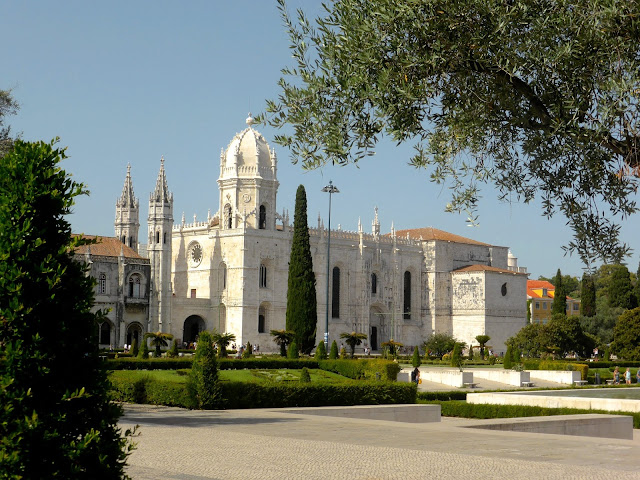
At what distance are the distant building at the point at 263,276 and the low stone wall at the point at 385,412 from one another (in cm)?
3626

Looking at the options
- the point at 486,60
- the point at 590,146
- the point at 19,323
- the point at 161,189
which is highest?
the point at 161,189

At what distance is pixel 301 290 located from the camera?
51.5 metres

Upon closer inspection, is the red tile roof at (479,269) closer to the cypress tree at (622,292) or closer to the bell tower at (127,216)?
the cypress tree at (622,292)

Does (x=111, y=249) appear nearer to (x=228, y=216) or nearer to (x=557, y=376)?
(x=228, y=216)

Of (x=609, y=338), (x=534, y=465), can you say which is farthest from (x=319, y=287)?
(x=534, y=465)

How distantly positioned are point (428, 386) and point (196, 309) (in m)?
29.7

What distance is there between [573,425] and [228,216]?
154ft

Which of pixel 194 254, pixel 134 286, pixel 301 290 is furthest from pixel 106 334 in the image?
pixel 301 290

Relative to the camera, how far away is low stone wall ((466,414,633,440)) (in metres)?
16.4

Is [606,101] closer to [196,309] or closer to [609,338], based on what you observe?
[196,309]

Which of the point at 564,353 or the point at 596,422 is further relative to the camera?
the point at 564,353

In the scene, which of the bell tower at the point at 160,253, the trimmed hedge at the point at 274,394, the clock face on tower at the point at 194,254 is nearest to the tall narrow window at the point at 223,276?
the clock face on tower at the point at 194,254

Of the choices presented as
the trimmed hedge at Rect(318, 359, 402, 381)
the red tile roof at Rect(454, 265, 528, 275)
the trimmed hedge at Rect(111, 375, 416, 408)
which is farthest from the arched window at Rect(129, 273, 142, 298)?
the trimmed hedge at Rect(111, 375, 416, 408)

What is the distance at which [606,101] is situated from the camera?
25.1 ft
